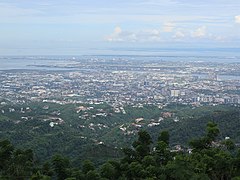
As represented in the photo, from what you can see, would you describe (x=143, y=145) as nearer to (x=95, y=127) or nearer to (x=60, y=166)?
(x=60, y=166)

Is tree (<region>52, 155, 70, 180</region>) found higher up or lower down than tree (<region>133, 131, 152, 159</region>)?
lower down

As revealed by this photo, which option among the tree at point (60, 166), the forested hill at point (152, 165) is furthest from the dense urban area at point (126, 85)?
the tree at point (60, 166)

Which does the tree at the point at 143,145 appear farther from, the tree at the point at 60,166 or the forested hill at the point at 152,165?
the tree at the point at 60,166

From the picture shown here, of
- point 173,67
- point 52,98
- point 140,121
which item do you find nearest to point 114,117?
point 140,121

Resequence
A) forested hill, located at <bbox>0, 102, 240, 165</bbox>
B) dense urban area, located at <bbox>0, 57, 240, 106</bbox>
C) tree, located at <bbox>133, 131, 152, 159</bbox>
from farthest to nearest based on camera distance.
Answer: dense urban area, located at <bbox>0, 57, 240, 106</bbox> → forested hill, located at <bbox>0, 102, 240, 165</bbox> → tree, located at <bbox>133, 131, 152, 159</bbox>

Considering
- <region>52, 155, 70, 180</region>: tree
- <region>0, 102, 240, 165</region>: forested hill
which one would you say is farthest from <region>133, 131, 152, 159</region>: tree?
<region>0, 102, 240, 165</region>: forested hill

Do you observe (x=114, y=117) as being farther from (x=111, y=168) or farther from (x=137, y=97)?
(x=111, y=168)

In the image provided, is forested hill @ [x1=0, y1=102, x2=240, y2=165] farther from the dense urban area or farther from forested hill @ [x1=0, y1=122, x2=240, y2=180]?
forested hill @ [x1=0, y1=122, x2=240, y2=180]

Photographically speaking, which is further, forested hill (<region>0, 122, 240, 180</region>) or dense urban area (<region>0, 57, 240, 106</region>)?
dense urban area (<region>0, 57, 240, 106</region>)

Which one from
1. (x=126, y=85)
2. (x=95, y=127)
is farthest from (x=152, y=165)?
(x=126, y=85)
